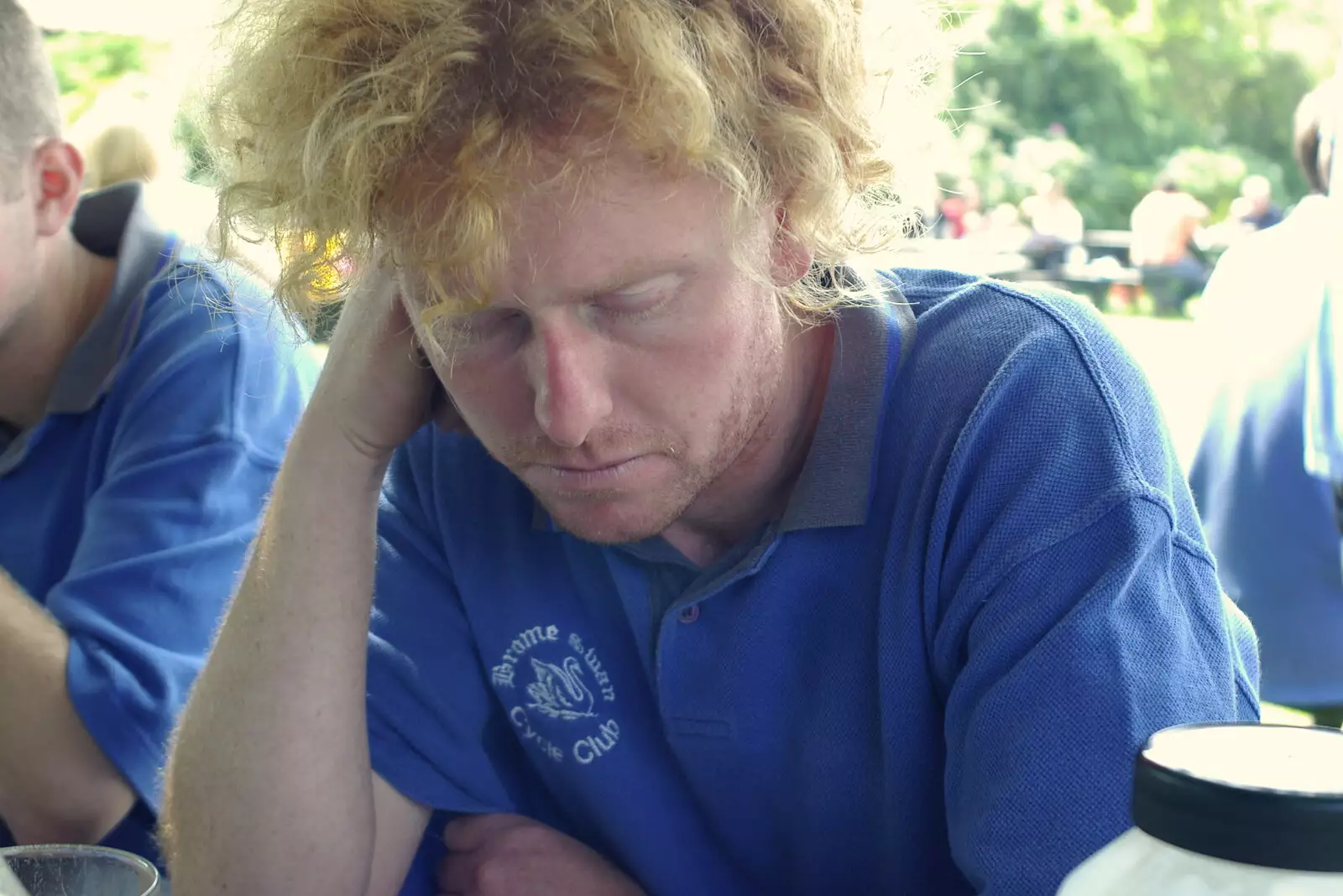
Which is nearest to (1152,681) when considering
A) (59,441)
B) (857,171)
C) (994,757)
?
(994,757)

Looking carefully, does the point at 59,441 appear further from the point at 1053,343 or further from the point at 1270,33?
the point at 1270,33

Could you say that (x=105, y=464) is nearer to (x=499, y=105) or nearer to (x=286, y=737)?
(x=286, y=737)

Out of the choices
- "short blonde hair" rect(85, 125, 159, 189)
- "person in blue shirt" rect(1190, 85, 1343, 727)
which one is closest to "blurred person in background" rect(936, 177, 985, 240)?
"person in blue shirt" rect(1190, 85, 1343, 727)

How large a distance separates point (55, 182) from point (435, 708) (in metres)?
1.01

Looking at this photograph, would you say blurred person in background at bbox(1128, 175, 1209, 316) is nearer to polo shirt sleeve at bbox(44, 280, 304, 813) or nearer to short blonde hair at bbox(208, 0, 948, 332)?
polo shirt sleeve at bbox(44, 280, 304, 813)

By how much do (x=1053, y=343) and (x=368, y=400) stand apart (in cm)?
68

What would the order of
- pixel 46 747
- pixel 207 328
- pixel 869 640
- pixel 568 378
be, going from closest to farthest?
pixel 568 378, pixel 869 640, pixel 46 747, pixel 207 328

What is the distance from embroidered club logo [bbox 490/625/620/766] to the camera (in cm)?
143

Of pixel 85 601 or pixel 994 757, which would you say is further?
pixel 85 601

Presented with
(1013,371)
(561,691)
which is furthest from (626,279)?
(561,691)

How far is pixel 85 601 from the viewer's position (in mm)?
1688

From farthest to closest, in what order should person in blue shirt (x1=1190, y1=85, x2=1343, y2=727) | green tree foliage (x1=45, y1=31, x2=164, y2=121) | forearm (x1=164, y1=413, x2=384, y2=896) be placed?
green tree foliage (x1=45, y1=31, x2=164, y2=121) < person in blue shirt (x1=1190, y1=85, x2=1343, y2=727) < forearm (x1=164, y1=413, x2=384, y2=896)

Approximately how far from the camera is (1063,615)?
1.07 meters

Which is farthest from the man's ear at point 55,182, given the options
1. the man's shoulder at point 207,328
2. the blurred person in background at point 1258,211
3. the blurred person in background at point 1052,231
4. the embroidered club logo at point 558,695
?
the blurred person in background at point 1258,211
